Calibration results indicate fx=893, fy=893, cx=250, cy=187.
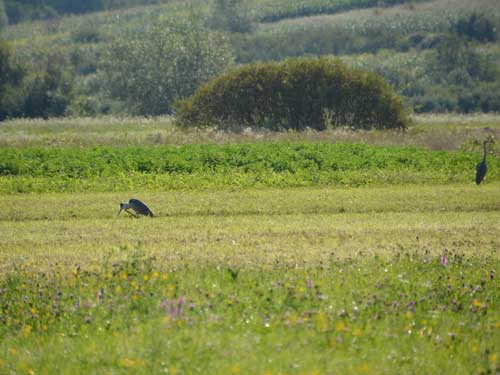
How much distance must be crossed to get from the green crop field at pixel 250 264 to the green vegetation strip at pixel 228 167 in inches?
2.4

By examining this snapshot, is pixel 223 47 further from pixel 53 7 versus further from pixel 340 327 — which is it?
pixel 53 7

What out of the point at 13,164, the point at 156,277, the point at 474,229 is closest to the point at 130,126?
the point at 13,164

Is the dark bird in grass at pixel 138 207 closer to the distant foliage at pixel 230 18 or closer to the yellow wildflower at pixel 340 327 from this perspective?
the yellow wildflower at pixel 340 327

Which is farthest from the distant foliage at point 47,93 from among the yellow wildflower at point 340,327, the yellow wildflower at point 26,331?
the yellow wildflower at point 340,327

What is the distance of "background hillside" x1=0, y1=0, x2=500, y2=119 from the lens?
62062 mm

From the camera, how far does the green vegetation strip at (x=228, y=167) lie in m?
21.8

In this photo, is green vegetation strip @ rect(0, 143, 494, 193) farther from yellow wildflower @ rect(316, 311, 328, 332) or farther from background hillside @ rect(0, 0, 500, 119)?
background hillside @ rect(0, 0, 500, 119)

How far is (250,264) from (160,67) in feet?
170

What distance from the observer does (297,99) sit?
36438 mm

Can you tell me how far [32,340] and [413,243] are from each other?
21.5 ft

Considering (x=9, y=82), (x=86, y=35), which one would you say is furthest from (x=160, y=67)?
(x=86, y=35)

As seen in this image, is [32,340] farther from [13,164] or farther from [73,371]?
[13,164]

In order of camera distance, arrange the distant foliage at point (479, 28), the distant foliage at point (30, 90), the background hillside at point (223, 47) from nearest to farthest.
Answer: the distant foliage at point (30, 90) → the background hillside at point (223, 47) → the distant foliage at point (479, 28)

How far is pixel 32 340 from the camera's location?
28.6ft
